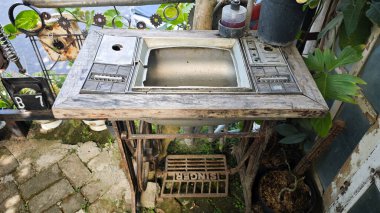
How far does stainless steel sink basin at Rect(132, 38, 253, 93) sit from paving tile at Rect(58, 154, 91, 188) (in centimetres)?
134

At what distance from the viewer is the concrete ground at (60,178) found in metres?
2.43

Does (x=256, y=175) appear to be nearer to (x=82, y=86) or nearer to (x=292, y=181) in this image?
(x=292, y=181)

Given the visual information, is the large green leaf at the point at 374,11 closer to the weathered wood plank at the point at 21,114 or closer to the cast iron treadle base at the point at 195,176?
the cast iron treadle base at the point at 195,176

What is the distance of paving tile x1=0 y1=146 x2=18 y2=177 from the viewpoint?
266 cm

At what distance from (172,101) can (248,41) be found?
0.81m

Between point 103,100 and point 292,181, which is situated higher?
point 103,100

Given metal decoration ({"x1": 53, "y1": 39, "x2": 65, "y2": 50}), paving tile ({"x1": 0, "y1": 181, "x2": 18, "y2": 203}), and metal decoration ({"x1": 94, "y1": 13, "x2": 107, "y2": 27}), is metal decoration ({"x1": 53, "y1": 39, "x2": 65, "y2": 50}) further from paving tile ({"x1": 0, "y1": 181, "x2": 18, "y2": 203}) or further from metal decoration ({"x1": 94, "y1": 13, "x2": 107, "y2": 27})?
paving tile ({"x1": 0, "y1": 181, "x2": 18, "y2": 203})

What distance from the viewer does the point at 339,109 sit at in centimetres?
204

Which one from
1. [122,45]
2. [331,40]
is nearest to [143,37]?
[122,45]

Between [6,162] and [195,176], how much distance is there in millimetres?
1903

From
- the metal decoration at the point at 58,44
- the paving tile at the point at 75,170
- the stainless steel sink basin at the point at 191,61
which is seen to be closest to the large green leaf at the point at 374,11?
the stainless steel sink basin at the point at 191,61

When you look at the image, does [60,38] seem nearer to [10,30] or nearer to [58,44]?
[58,44]

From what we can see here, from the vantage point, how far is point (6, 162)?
2721 mm

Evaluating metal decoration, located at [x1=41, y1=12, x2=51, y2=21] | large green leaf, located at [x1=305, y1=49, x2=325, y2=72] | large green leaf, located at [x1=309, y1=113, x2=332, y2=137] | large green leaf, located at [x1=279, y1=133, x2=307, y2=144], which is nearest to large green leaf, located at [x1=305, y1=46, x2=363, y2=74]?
large green leaf, located at [x1=305, y1=49, x2=325, y2=72]
